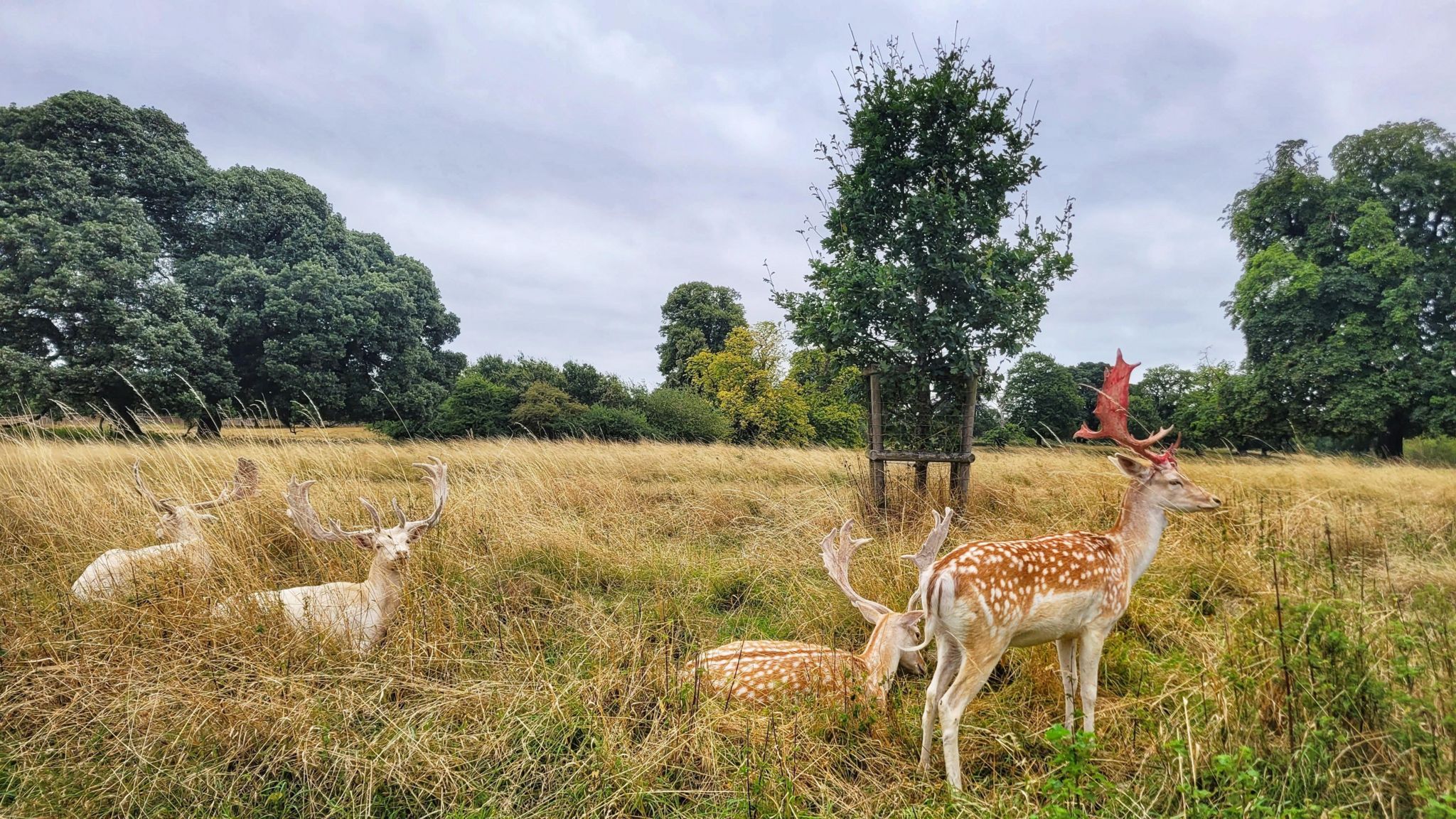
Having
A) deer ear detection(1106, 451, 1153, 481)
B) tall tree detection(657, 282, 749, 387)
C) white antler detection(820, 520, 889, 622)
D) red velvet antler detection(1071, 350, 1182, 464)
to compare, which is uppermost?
tall tree detection(657, 282, 749, 387)

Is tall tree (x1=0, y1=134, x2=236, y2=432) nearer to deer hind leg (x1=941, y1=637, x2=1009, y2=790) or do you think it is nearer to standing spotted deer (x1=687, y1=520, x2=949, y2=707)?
standing spotted deer (x1=687, y1=520, x2=949, y2=707)

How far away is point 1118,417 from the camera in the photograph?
3225 mm

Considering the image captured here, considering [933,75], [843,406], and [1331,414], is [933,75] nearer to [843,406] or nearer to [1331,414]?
[1331,414]

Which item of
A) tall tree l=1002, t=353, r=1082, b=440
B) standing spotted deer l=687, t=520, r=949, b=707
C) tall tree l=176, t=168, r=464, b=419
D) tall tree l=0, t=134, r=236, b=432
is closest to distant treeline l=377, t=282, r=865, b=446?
tall tree l=176, t=168, r=464, b=419

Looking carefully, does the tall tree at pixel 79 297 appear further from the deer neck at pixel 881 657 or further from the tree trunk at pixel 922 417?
the deer neck at pixel 881 657

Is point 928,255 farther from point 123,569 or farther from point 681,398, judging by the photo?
point 681,398

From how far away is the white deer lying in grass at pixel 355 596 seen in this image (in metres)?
3.23

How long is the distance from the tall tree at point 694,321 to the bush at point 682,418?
9352 mm

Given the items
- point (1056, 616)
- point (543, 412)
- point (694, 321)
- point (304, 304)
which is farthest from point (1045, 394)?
point (1056, 616)

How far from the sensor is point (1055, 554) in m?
2.61

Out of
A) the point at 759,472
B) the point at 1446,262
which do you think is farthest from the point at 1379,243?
the point at 759,472

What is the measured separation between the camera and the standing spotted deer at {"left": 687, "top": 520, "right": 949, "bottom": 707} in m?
2.91

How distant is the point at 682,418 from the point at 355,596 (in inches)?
749

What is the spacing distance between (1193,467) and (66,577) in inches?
405
